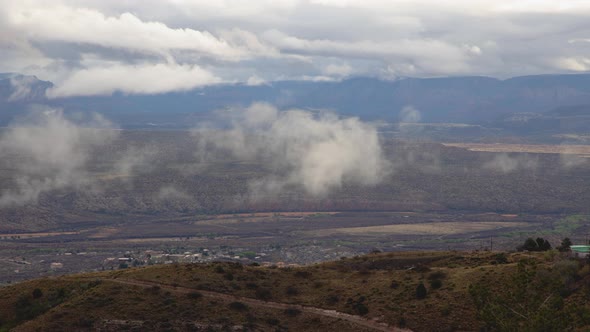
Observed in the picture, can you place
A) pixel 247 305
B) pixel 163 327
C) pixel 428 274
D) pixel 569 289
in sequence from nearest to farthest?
pixel 569 289
pixel 163 327
pixel 247 305
pixel 428 274

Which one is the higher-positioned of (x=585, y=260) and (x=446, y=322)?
(x=585, y=260)

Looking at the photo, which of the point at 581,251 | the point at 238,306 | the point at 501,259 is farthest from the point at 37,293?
the point at 581,251

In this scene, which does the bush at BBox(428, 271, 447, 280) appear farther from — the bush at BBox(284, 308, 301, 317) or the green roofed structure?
the bush at BBox(284, 308, 301, 317)

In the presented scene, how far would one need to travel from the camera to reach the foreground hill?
8094 centimetres

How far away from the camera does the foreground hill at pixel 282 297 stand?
80938 mm

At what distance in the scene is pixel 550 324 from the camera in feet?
194

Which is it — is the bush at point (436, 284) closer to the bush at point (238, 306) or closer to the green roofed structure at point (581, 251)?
the green roofed structure at point (581, 251)

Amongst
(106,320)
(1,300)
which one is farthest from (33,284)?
(106,320)

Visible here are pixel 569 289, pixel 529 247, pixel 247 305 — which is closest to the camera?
pixel 569 289

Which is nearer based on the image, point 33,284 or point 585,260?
Result: point 585,260

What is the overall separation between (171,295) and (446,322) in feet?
113

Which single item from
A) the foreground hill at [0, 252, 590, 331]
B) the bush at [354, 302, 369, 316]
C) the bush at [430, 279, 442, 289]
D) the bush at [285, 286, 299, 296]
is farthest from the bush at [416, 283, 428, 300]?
the bush at [285, 286, 299, 296]

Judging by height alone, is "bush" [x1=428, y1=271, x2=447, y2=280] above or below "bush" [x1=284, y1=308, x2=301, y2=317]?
above

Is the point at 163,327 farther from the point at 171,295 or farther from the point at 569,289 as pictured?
the point at 569,289
